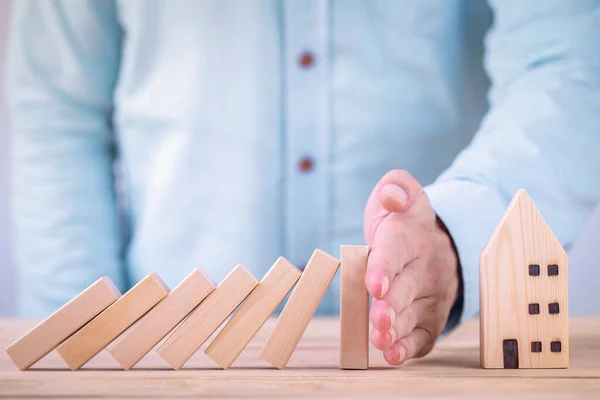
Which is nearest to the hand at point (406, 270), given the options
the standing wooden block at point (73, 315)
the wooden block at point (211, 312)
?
the wooden block at point (211, 312)

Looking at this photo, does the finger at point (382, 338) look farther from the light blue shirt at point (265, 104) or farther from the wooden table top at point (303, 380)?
the light blue shirt at point (265, 104)

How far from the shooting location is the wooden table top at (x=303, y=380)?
0.45 metres

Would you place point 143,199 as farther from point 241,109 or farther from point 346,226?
point 346,226

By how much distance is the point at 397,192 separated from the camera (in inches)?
22.0

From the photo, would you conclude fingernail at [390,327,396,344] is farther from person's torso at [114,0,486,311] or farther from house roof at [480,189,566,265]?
person's torso at [114,0,486,311]

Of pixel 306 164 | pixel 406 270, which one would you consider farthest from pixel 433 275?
pixel 306 164

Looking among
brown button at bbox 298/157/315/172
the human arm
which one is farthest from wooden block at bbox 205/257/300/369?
brown button at bbox 298/157/315/172

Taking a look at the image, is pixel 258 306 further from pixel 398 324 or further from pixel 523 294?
pixel 523 294

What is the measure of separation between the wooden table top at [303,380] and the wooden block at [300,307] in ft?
0.06

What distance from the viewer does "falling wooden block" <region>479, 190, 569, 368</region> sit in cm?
53

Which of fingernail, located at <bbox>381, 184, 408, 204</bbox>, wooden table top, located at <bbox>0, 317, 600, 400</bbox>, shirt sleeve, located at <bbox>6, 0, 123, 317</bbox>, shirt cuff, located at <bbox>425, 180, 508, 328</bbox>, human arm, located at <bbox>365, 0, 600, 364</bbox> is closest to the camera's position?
wooden table top, located at <bbox>0, 317, 600, 400</bbox>

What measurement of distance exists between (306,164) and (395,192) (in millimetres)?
525

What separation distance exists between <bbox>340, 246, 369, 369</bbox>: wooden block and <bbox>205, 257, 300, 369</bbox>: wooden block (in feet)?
0.15

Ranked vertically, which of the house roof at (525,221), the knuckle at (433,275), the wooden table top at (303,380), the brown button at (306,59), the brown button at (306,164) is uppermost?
the brown button at (306,59)
